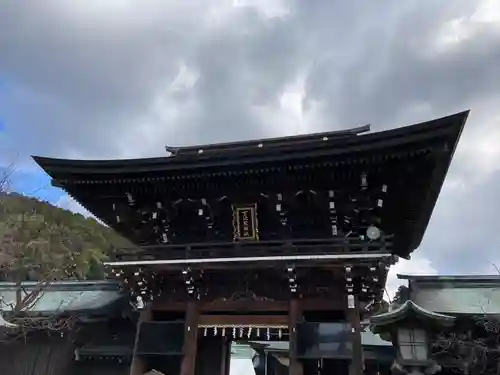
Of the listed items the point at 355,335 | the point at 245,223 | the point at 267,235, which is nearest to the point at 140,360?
the point at 245,223

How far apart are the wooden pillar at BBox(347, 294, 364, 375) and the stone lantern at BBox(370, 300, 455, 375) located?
0.58 metres

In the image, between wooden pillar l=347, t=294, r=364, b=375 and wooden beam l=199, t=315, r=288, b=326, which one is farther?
wooden beam l=199, t=315, r=288, b=326

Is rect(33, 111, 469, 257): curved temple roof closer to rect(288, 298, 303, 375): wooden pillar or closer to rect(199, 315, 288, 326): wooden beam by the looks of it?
rect(288, 298, 303, 375): wooden pillar

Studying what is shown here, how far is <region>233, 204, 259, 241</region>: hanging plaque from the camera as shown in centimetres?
942

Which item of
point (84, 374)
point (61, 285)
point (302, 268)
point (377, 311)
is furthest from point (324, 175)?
point (61, 285)

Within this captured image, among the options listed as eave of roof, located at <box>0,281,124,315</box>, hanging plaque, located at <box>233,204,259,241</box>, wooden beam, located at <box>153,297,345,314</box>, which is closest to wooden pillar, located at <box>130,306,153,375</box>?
wooden beam, located at <box>153,297,345,314</box>

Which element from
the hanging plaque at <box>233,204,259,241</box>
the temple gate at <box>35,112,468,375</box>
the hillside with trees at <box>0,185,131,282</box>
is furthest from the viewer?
the hillside with trees at <box>0,185,131,282</box>

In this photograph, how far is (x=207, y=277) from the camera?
9117 millimetres

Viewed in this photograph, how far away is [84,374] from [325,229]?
6799 millimetres

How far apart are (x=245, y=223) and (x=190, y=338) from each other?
2.62 meters

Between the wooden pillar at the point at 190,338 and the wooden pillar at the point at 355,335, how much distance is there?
3.07 m

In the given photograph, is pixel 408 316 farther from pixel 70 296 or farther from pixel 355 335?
pixel 70 296

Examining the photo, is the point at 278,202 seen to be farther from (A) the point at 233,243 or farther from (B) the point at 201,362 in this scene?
(B) the point at 201,362

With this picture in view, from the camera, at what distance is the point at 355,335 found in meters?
8.01
